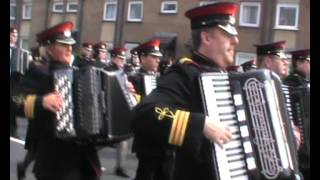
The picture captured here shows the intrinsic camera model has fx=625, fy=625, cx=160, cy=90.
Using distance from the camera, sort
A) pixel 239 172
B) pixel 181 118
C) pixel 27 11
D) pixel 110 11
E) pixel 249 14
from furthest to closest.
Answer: pixel 27 11
pixel 110 11
pixel 249 14
pixel 181 118
pixel 239 172

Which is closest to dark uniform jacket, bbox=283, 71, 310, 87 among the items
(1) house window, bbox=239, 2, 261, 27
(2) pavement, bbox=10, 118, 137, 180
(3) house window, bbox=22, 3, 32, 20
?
(2) pavement, bbox=10, 118, 137, 180

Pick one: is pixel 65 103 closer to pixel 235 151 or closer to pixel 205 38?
pixel 205 38

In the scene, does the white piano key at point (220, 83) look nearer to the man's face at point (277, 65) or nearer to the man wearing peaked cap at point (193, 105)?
the man wearing peaked cap at point (193, 105)

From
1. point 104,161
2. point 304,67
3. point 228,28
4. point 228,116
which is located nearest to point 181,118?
point 228,116

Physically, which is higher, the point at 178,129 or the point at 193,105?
the point at 193,105

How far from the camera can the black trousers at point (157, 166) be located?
550 cm

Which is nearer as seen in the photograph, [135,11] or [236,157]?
[236,157]

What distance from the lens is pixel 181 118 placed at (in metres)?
3.16

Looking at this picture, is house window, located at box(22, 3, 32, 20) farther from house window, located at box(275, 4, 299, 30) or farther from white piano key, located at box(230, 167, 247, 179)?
white piano key, located at box(230, 167, 247, 179)

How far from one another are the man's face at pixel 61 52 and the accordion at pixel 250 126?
1.98 meters

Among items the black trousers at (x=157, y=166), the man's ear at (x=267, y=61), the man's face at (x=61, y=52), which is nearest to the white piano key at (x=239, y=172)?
the man's face at (x=61, y=52)

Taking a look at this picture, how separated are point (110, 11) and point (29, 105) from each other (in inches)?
1127

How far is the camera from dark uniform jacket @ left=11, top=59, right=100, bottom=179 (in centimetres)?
464
